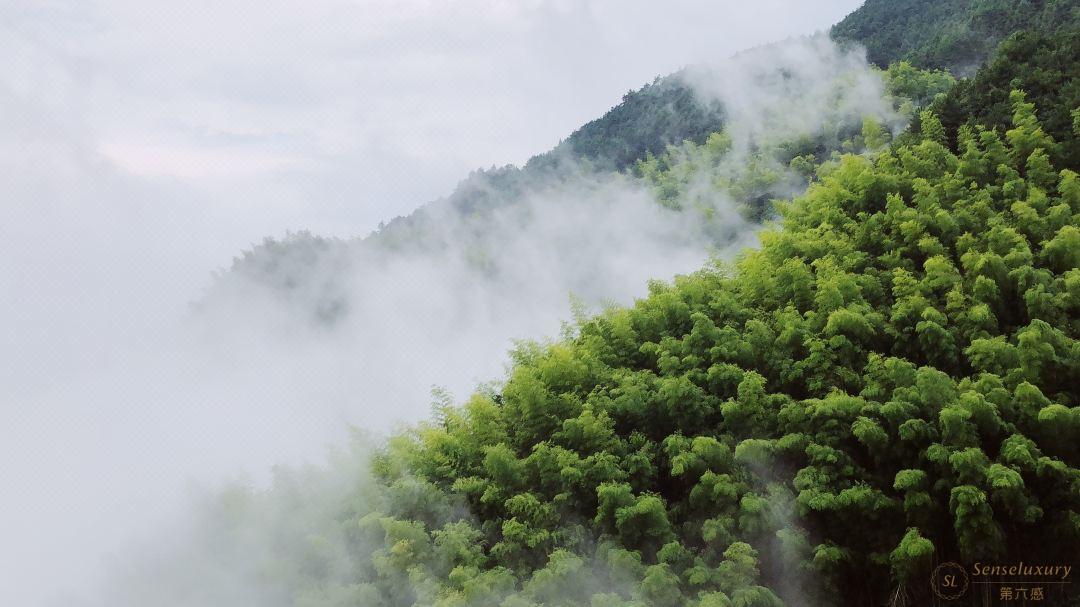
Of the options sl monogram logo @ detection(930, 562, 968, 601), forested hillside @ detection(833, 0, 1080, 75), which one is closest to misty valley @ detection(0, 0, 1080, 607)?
sl monogram logo @ detection(930, 562, 968, 601)

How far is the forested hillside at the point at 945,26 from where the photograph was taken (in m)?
19.9

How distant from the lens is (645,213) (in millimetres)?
23141

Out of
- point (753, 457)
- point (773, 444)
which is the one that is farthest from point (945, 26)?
point (753, 457)

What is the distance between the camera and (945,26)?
24.2 metres

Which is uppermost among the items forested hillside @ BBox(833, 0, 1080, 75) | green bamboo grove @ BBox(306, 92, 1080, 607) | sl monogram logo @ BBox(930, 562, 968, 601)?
forested hillside @ BBox(833, 0, 1080, 75)

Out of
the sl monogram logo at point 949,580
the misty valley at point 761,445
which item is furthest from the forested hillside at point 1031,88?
the sl monogram logo at point 949,580

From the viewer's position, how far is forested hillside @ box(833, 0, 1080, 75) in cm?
1991

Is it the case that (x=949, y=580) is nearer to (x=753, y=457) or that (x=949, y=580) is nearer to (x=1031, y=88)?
(x=753, y=457)

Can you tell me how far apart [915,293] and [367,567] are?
7058 mm

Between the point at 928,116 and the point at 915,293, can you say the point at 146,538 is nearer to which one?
the point at 915,293

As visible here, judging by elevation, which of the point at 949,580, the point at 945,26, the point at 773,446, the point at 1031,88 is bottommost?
the point at 949,580

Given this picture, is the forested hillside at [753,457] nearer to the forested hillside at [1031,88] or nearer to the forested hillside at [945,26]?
the forested hillside at [1031,88]

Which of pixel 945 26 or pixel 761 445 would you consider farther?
pixel 945 26

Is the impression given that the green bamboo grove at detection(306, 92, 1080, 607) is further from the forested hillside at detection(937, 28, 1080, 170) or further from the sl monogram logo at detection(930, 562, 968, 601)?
the forested hillside at detection(937, 28, 1080, 170)
